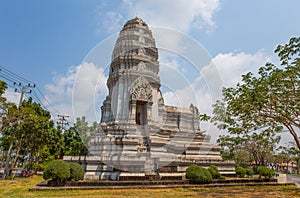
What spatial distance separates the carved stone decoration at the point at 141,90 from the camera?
21375 mm

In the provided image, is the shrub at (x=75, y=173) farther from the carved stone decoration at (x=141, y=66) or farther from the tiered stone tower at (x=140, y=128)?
the carved stone decoration at (x=141, y=66)

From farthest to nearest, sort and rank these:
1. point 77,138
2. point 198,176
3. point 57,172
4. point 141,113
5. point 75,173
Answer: point 77,138 → point 141,113 → point 198,176 → point 75,173 → point 57,172

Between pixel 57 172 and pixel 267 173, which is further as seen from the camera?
pixel 267 173

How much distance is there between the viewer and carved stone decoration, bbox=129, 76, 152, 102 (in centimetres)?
2138

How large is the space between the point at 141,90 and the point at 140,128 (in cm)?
380

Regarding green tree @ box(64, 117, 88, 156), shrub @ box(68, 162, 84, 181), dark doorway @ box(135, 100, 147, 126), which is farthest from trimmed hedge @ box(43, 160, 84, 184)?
green tree @ box(64, 117, 88, 156)

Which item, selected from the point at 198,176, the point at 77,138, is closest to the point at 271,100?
the point at 198,176

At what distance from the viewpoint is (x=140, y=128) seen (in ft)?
66.5

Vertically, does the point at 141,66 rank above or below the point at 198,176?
above

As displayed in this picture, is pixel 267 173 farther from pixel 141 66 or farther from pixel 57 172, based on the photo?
pixel 57 172

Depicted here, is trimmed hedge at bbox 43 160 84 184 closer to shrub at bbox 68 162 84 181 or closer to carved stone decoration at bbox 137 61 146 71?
shrub at bbox 68 162 84 181

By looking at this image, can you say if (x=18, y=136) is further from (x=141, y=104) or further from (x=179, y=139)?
(x=179, y=139)

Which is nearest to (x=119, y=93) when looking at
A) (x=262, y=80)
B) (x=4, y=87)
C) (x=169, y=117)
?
(x=169, y=117)

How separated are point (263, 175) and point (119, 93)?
575 inches
